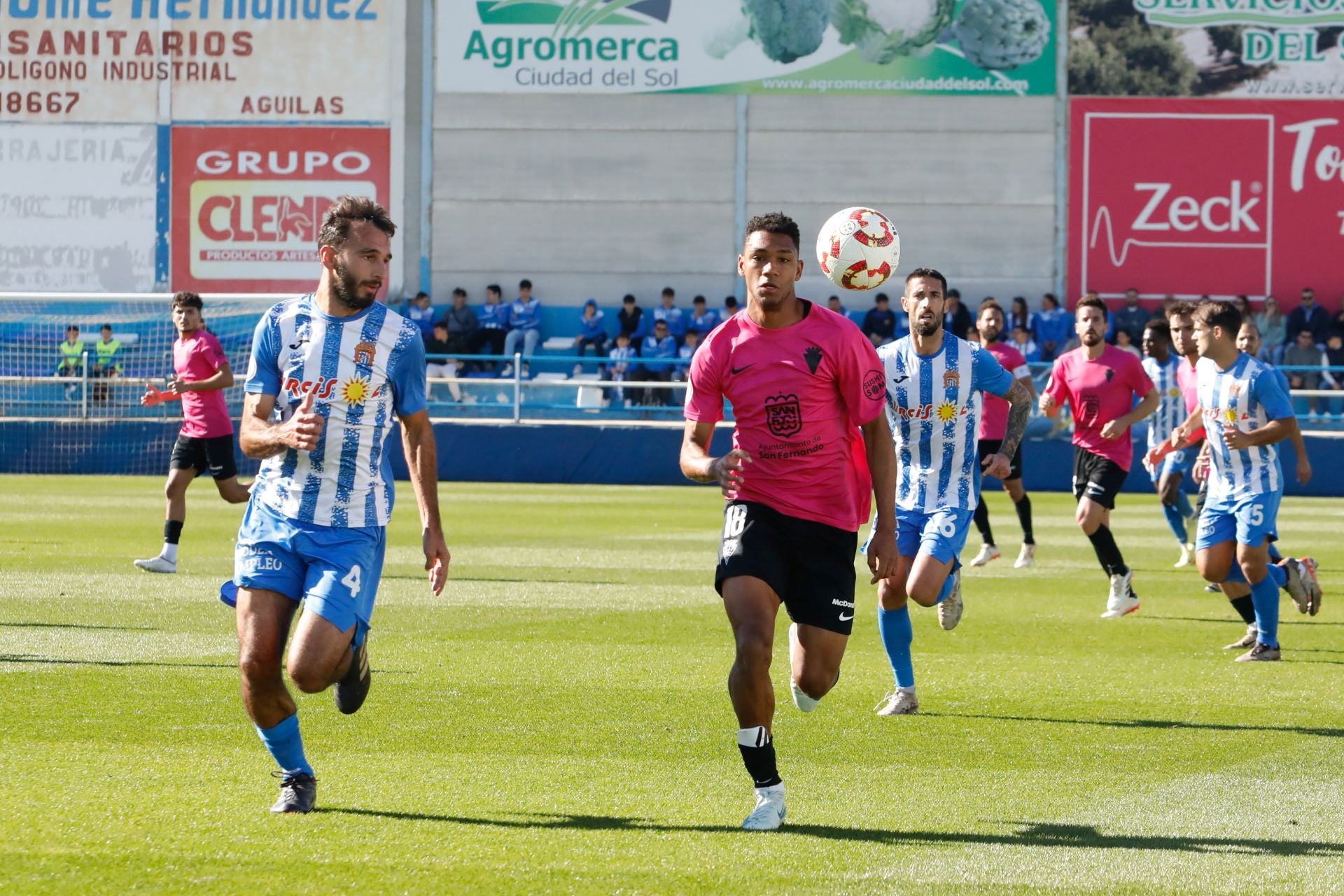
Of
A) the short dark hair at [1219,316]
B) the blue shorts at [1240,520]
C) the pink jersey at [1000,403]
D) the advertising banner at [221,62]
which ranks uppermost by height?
the advertising banner at [221,62]

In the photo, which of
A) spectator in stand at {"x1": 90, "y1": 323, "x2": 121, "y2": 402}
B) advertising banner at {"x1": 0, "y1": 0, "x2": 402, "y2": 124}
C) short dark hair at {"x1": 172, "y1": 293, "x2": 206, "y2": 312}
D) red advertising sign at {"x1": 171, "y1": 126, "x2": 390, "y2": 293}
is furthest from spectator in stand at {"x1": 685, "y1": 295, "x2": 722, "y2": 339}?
short dark hair at {"x1": 172, "y1": 293, "x2": 206, "y2": 312}

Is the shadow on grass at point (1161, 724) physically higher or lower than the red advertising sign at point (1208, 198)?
lower

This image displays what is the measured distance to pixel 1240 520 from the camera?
10.2m

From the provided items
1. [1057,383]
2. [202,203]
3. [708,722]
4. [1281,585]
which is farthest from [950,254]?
[708,722]

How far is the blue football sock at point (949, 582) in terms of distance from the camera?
8.69 meters

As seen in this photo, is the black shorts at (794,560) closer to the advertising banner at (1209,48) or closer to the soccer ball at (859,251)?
the soccer ball at (859,251)

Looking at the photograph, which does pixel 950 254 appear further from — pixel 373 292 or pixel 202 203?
pixel 373 292

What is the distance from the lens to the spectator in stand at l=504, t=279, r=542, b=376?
33156 millimetres

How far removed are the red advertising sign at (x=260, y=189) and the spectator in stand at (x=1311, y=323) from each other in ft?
59.3

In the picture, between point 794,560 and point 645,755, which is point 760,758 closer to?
point 794,560

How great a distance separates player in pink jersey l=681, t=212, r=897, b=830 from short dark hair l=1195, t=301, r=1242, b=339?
4.42 metres

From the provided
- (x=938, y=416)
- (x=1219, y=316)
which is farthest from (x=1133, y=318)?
(x=938, y=416)

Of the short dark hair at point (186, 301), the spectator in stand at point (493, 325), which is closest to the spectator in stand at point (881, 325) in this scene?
the spectator in stand at point (493, 325)

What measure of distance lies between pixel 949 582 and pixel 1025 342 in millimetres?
22545
